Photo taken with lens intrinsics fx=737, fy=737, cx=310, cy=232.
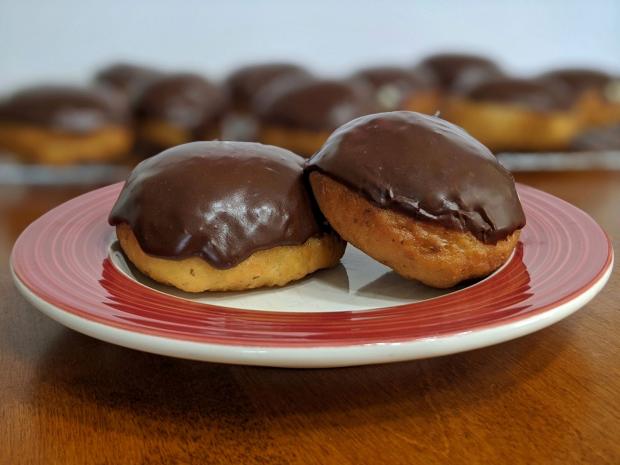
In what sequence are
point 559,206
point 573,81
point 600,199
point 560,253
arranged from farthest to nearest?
point 573,81, point 600,199, point 559,206, point 560,253

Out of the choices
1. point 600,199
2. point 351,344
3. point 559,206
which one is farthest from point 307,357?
point 600,199

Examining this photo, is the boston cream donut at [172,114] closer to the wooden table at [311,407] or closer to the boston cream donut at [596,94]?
the boston cream donut at [596,94]

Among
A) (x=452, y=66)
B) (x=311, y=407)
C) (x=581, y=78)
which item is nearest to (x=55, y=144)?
(x=311, y=407)

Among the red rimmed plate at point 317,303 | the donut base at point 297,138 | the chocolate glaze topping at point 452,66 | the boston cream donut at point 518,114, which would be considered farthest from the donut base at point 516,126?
the red rimmed plate at point 317,303

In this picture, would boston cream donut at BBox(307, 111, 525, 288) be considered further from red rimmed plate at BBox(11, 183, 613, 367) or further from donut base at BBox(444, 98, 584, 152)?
donut base at BBox(444, 98, 584, 152)

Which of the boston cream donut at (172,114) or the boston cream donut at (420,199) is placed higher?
the boston cream donut at (420,199)

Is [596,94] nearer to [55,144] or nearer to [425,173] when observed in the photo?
[55,144]

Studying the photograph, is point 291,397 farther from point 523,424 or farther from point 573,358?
point 573,358
